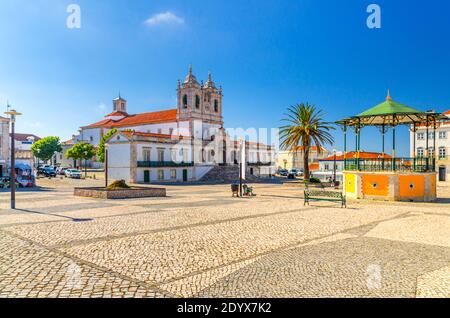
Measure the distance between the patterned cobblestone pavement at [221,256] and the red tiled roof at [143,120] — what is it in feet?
178

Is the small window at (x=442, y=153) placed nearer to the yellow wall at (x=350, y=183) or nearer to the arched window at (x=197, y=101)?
the yellow wall at (x=350, y=183)

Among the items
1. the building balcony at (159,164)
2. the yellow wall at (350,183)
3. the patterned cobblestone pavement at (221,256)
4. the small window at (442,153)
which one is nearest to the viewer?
the patterned cobblestone pavement at (221,256)

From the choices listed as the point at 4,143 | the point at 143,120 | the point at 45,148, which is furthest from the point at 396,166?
the point at 45,148

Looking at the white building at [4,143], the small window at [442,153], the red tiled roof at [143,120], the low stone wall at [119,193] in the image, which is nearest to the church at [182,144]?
the red tiled roof at [143,120]

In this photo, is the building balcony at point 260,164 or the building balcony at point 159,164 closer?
the building balcony at point 159,164

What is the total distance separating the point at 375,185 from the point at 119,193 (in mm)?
16329

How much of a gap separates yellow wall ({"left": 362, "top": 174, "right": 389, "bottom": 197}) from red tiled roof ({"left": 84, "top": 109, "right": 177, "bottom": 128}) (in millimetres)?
47364

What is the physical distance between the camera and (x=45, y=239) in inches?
369

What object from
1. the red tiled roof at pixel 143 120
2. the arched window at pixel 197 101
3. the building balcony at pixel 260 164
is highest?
the arched window at pixel 197 101

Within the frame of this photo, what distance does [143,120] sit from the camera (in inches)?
2852

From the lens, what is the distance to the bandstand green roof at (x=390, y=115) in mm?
21078

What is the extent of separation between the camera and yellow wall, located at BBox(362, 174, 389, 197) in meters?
21.0

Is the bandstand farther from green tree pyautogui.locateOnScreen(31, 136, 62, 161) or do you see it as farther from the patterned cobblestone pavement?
green tree pyautogui.locateOnScreen(31, 136, 62, 161)
